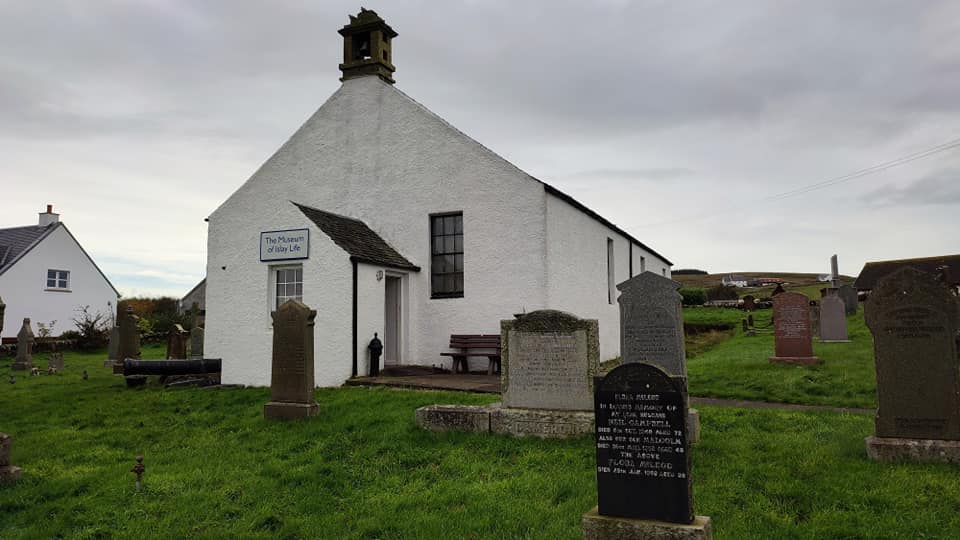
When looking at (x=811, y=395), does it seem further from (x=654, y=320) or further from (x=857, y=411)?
(x=654, y=320)

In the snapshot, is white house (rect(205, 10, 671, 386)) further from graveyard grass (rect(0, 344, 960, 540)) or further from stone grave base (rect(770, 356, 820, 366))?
stone grave base (rect(770, 356, 820, 366))

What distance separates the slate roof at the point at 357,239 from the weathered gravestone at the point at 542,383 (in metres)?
6.13

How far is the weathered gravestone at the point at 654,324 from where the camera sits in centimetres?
834

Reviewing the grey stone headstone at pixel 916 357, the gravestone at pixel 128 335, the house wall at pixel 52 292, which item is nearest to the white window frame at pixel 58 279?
the house wall at pixel 52 292

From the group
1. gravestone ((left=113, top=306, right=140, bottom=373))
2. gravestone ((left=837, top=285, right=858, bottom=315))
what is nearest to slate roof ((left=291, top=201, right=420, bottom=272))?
A: gravestone ((left=113, top=306, right=140, bottom=373))

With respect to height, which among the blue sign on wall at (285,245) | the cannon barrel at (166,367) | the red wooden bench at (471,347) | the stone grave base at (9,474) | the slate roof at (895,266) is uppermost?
the slate roof at (895,266)

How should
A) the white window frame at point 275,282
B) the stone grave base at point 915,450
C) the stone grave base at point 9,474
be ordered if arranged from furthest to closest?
the white window frame at point 275,282
the stone grave base at point 9,474
the stone grave base at point 915,450

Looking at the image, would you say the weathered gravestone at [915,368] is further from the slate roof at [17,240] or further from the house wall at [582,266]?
the slate roof at [17,240]

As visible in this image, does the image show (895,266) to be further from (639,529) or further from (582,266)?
(639,529)

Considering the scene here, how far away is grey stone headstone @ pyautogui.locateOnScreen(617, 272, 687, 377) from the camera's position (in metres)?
8.34

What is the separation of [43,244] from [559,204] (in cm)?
2830

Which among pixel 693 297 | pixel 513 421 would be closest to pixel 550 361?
pixel 513 421

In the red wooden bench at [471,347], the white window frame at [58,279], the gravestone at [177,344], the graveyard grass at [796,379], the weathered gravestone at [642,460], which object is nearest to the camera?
the weathered gravestone at [642,460]

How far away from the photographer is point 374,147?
53.0ft
